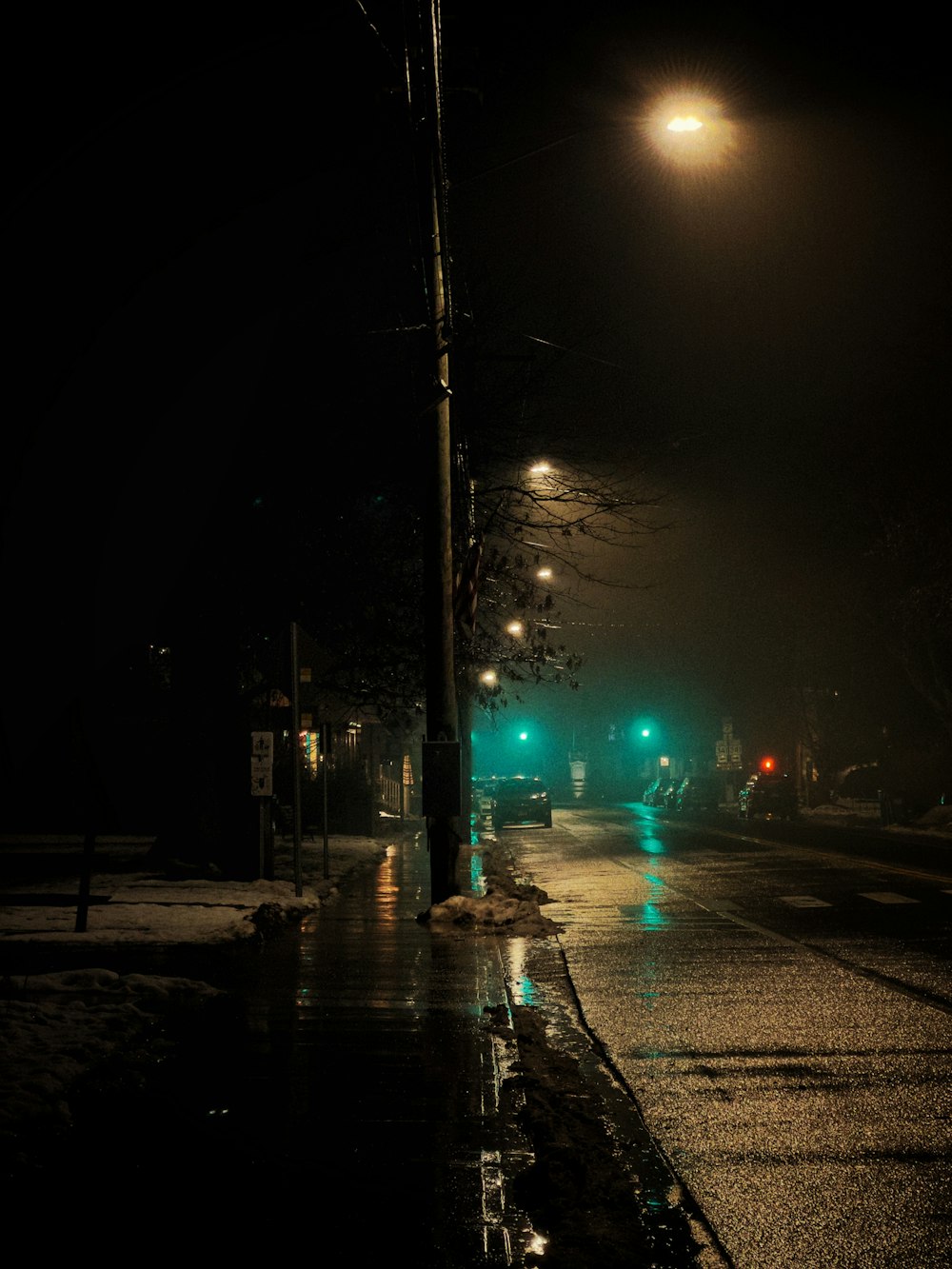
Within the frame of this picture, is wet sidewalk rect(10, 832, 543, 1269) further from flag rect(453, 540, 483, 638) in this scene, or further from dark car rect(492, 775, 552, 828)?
dark car rect(492, 775, 552, 828)

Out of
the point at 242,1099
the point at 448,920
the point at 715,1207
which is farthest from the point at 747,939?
the point at 715,1207

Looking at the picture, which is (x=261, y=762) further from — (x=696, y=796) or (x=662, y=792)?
(x=662, y=792)

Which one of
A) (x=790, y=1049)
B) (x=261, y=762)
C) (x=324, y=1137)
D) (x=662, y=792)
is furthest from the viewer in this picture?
(x=662, y=792)

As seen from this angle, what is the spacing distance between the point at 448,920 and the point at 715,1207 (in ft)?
33.2

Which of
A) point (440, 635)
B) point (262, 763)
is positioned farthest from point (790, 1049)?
Result: point (262, 763)

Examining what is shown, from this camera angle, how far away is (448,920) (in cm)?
1502

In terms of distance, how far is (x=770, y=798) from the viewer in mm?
52594

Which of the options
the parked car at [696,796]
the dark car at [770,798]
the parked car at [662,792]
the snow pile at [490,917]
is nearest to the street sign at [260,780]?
the snow pile at [490,917]

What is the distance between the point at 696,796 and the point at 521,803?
20921mm

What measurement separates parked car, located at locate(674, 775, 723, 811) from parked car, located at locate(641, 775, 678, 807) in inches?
43.0

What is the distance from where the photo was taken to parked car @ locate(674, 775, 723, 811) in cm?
6262

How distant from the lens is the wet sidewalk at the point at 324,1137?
4.82 metres

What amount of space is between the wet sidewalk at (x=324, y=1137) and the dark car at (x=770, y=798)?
43.4m

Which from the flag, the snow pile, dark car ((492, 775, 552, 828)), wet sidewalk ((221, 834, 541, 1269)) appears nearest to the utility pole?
the flag
